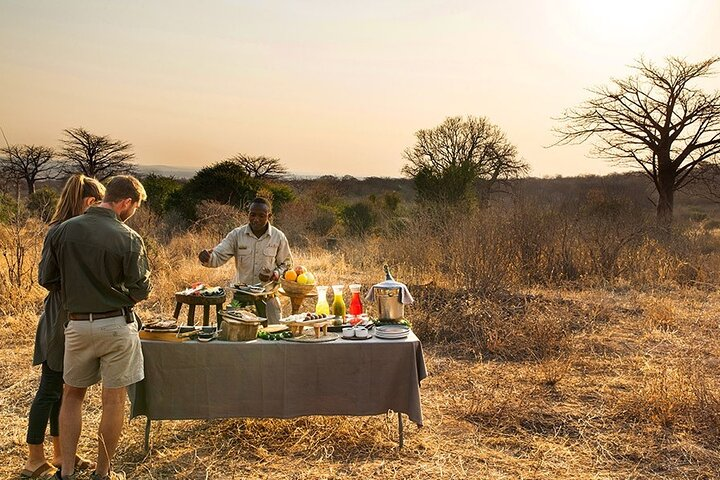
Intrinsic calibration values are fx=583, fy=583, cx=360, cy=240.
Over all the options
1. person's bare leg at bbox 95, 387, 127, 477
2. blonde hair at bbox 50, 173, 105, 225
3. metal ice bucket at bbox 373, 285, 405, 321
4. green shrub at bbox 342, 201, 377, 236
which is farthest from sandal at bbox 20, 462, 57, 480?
green shrub at bbox 342, 201, 377, 236

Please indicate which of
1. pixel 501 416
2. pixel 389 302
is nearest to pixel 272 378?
pixel 389 302

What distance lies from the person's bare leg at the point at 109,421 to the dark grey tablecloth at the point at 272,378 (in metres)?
0.44

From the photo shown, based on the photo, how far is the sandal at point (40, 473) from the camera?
144 inches

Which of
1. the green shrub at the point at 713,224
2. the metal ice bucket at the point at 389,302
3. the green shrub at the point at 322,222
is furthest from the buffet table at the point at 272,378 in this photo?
the green shrub at the point at 713,224

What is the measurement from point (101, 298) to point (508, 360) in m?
4.72

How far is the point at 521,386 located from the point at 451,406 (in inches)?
36.0

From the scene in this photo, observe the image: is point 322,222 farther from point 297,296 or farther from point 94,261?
point 94,261

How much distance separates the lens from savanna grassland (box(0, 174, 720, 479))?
4.07 metres

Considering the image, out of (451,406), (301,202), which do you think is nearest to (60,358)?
(451,406)

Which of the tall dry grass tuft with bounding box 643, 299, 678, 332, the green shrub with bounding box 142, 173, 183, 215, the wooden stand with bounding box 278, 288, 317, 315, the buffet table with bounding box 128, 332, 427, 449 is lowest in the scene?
the tall dry grass tuft with bounding box 643, 299, 678, 332

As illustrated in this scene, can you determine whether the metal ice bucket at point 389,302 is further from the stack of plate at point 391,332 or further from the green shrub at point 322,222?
the green shrub at point 322,222

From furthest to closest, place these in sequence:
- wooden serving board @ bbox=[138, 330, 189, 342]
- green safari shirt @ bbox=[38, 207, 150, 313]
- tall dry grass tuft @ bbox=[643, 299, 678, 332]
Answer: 1. tall dry grass tuft @ bbox=[643, 299, 678, 332]
2. wooden serving board @ bbox=[138, 330, 189, 342]
3. green safari shirt @ bbox=[38, 207, 150, 313]

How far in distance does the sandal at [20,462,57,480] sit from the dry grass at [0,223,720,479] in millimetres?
214

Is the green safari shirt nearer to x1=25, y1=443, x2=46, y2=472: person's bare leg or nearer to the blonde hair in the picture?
the blonde hair
